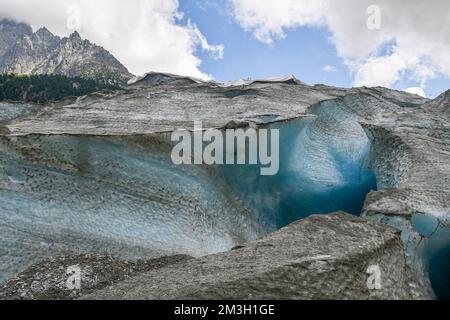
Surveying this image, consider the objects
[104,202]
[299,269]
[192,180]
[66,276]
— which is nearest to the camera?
[299,269]

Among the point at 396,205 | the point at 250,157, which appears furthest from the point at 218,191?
the point at 396,205

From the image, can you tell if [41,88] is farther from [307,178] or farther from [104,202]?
[104,202]

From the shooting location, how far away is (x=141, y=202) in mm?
10672

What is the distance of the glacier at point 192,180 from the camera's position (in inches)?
366

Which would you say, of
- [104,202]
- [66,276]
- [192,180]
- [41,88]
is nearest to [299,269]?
[66,276]

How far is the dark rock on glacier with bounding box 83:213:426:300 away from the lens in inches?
232

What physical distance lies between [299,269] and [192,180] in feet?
18.7

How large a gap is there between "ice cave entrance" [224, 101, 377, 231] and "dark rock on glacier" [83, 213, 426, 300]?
15.8 feet

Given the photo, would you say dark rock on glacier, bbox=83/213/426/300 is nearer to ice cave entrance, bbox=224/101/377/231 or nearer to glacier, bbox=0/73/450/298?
glacier, bbox=0/73/450/298

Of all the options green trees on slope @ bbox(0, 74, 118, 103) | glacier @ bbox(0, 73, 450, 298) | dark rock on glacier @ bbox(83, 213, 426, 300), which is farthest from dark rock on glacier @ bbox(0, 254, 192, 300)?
green trees on slope @ bbox(0, 74, 118, 103)

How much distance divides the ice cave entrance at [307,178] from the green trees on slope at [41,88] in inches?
2447

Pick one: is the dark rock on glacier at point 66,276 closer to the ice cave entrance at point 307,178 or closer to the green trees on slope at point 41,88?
the ice cave entrance at point 307,178

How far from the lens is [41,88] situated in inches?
3100
